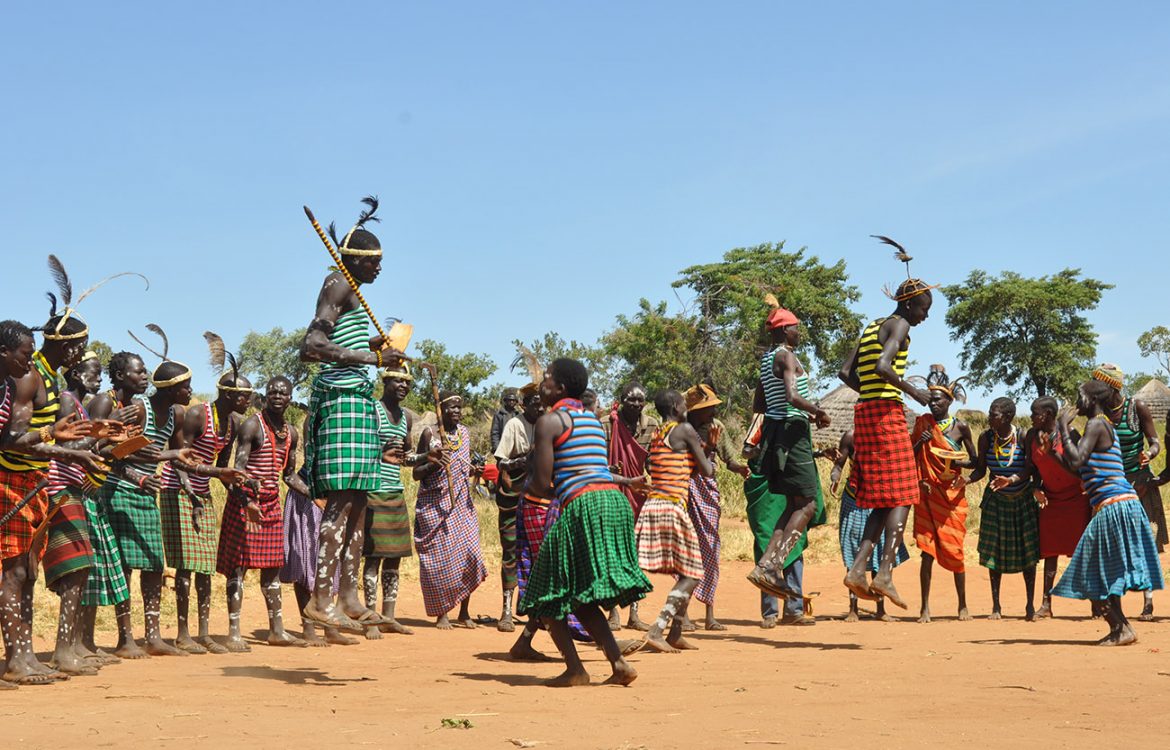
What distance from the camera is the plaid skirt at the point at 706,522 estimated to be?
32.8 ft

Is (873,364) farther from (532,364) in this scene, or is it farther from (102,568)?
(102,568)

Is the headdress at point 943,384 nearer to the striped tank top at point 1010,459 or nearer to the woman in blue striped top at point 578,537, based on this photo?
the striped tank top at point 1010,459

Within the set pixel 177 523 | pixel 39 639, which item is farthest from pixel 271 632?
pixel 39 639

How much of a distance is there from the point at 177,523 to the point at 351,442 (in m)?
2.06

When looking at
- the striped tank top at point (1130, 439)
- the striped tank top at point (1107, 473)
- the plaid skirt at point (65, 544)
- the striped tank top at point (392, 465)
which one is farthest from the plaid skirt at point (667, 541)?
the striped tank top at point (1130, 439)

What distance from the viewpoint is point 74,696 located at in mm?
6504

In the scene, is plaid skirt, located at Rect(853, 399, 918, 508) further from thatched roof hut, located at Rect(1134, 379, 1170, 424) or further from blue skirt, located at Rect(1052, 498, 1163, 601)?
thatched roof hut, located at Rect(1134, 379, 1170, 424)

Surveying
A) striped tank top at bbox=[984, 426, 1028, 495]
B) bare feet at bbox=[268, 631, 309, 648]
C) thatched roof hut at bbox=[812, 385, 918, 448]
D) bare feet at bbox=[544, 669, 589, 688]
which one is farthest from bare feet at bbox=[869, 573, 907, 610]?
thatched roof hut at bbox=[812, 385, 918, 448]

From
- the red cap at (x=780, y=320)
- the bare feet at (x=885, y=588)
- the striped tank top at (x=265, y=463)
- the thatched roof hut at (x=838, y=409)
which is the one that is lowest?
the bare feet at (x=885, y=588)

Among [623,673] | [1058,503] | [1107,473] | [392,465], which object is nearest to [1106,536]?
[1107,473]

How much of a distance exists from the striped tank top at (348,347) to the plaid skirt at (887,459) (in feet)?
10.9

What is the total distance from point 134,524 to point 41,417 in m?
1.76

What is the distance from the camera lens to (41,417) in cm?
668

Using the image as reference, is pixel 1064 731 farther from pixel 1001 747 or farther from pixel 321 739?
pixel 321 739
